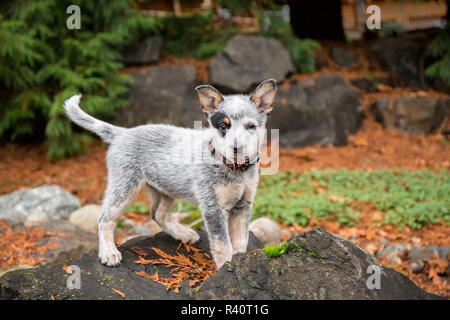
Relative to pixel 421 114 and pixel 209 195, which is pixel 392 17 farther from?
pixel 209 195

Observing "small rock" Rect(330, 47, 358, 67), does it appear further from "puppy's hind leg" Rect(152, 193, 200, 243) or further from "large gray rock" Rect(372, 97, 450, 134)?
"puppy's hind leg" Rect(152, 193, 200, 243)

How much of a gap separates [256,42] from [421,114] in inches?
178

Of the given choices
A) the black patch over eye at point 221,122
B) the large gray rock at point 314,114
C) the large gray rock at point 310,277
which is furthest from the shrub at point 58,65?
the large gray rock at point 310,277

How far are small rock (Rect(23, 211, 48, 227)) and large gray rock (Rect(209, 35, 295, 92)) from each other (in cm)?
481

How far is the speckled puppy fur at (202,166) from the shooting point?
3.12 m

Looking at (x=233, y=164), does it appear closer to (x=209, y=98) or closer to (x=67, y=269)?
(x=209, y=98)

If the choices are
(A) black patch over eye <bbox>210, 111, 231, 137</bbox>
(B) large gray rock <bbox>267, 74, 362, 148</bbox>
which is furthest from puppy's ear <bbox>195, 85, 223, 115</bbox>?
(B) large gray rock <bbox>267, 74, 362, 148</bbox>

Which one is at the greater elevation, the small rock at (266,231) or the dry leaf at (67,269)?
the dry leaf at (67,269)

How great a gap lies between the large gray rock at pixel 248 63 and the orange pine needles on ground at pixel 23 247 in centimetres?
534

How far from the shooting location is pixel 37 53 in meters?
7.93

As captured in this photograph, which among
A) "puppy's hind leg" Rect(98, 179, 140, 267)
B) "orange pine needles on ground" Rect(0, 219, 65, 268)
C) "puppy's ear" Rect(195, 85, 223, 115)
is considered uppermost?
"puppy's ear" Rect(195, 85, 223, 115)

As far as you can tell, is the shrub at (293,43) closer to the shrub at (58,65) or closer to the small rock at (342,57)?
the small rock at (342,57)

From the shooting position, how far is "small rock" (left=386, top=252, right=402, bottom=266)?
4.99m
